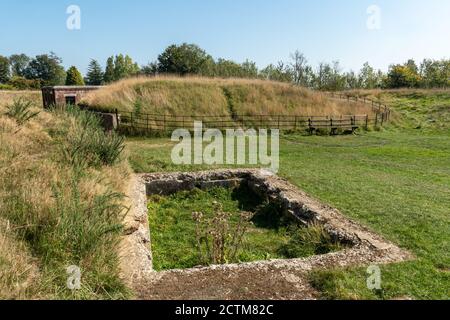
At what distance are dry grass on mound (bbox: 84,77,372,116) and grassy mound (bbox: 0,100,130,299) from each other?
55.1ft

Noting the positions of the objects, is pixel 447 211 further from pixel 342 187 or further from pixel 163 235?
pixel 163 235

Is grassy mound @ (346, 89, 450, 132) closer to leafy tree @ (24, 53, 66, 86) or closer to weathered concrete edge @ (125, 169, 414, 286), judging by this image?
weathered concrete edge @ (125, 169, 414, 286)

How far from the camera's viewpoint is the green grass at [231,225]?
19.5 feet

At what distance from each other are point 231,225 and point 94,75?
72.5 metres

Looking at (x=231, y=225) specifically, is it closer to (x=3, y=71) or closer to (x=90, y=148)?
(x=90, y=148)

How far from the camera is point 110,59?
237ft

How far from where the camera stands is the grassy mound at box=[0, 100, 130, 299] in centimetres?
333

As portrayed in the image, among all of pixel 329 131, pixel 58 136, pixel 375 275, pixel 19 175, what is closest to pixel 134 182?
pixel 58 136

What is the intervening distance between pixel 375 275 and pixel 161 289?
2.57 meters

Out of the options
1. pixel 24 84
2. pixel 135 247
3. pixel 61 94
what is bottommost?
pixel 135 247

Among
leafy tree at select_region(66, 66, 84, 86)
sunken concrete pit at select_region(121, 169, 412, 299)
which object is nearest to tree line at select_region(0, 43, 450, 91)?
leafy tree at select_region(66, 66, 84, 86)

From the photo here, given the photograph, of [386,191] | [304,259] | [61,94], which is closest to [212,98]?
[61,94]

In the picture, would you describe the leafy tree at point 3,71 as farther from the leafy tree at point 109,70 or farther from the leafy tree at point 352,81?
the leafy tree at point 352,81

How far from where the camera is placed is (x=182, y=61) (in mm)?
48844
